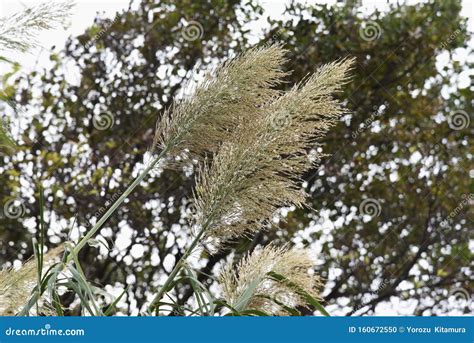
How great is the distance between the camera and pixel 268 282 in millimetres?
886

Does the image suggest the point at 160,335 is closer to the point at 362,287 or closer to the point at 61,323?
the point at 61,323

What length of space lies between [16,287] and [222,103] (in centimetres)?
38

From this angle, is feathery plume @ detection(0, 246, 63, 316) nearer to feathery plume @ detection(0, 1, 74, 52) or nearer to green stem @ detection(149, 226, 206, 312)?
green stem @ detection(149, 226, 206, 312)

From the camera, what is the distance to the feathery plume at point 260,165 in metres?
0.85

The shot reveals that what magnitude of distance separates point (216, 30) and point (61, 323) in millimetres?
3342

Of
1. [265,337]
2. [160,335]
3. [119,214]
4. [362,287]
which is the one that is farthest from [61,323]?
[362,287]

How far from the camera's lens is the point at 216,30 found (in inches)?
158

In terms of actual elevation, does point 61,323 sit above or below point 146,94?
below

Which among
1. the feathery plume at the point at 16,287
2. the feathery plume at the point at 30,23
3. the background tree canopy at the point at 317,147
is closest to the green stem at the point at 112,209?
the feathery plume at the point at 16,287

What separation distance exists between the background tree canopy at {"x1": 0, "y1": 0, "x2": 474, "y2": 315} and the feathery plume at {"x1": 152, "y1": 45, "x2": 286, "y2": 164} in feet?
9.06

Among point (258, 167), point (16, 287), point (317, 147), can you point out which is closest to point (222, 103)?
point (258, 167)

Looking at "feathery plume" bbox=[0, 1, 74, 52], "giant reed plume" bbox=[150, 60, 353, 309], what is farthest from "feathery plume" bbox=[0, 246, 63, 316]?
"feathery plume" bbox=[0, 1, 74, 52]

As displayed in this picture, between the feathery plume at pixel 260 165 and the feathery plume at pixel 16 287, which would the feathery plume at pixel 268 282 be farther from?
the feathery plume at pixel 16 287

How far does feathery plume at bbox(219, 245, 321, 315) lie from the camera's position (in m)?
0.88
